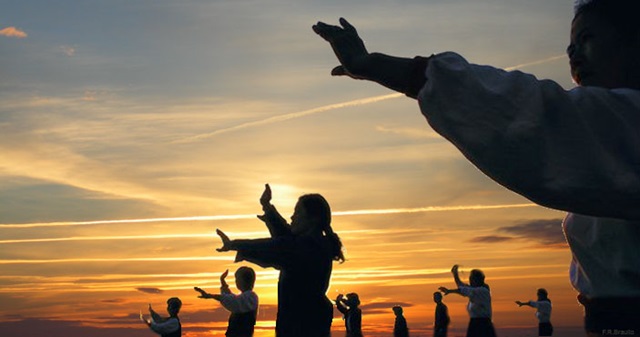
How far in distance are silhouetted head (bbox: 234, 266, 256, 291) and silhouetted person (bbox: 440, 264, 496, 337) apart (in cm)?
625

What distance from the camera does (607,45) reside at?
9.12 feet

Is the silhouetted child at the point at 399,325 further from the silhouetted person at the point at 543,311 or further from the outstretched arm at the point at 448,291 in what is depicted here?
the outstretched arm at the point at 448,291

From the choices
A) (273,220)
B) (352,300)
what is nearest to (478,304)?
(352,300)

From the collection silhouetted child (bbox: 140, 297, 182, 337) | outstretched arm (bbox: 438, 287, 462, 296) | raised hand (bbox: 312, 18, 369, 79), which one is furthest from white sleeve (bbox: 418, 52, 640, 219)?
outstretched arm (bbox: 438, 287, 462, 296)

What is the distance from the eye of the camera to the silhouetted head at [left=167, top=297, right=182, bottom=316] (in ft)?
53.9

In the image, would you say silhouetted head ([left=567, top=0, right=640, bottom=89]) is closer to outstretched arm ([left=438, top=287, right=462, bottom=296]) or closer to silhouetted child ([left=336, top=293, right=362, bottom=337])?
outstretched arm ([left=438, top=287, right=462, bottom=296])

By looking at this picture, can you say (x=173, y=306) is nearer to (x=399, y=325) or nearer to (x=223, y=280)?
(x=223, y=280)

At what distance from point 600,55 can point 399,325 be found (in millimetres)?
22721

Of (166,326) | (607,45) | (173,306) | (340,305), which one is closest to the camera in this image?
(607,45)

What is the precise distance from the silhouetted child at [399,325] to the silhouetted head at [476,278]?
5.03m

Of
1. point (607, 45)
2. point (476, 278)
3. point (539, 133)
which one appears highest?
point (476, 278)

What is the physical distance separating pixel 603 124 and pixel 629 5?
1.68ft

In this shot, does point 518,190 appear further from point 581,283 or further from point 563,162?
point 581,283

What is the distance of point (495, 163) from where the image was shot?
2.46m
